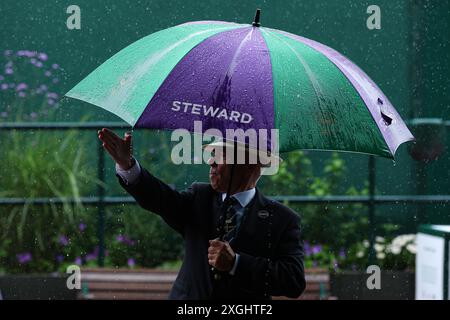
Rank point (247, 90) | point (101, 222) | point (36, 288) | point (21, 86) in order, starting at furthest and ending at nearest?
1. point (21, 86)
2. point (101, 222)
3. point (36, 288)
4. point (247, 90)

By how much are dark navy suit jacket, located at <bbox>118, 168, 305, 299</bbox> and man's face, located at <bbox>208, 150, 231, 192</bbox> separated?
0.09 metres

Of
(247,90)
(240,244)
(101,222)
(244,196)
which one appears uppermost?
(247,90)

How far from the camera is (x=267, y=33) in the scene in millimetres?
4262

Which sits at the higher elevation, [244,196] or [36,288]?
[244,196]

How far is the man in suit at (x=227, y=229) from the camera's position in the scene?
4242mm

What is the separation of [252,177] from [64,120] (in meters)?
3.63

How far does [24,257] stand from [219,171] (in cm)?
333

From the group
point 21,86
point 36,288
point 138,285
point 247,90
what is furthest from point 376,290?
point 247,90

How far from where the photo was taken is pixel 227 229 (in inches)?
171

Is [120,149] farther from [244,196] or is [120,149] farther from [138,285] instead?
[138,285]

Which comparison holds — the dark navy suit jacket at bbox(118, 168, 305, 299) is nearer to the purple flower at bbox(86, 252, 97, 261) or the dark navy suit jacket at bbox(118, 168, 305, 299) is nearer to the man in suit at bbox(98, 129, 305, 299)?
the man in suit at bbox(98, 129, 305, 299)

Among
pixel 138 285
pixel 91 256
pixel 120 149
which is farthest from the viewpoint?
pixel 91 256

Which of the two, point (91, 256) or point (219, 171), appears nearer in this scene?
point (219, 171)

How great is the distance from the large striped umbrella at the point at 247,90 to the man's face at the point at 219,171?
0.40 meters
